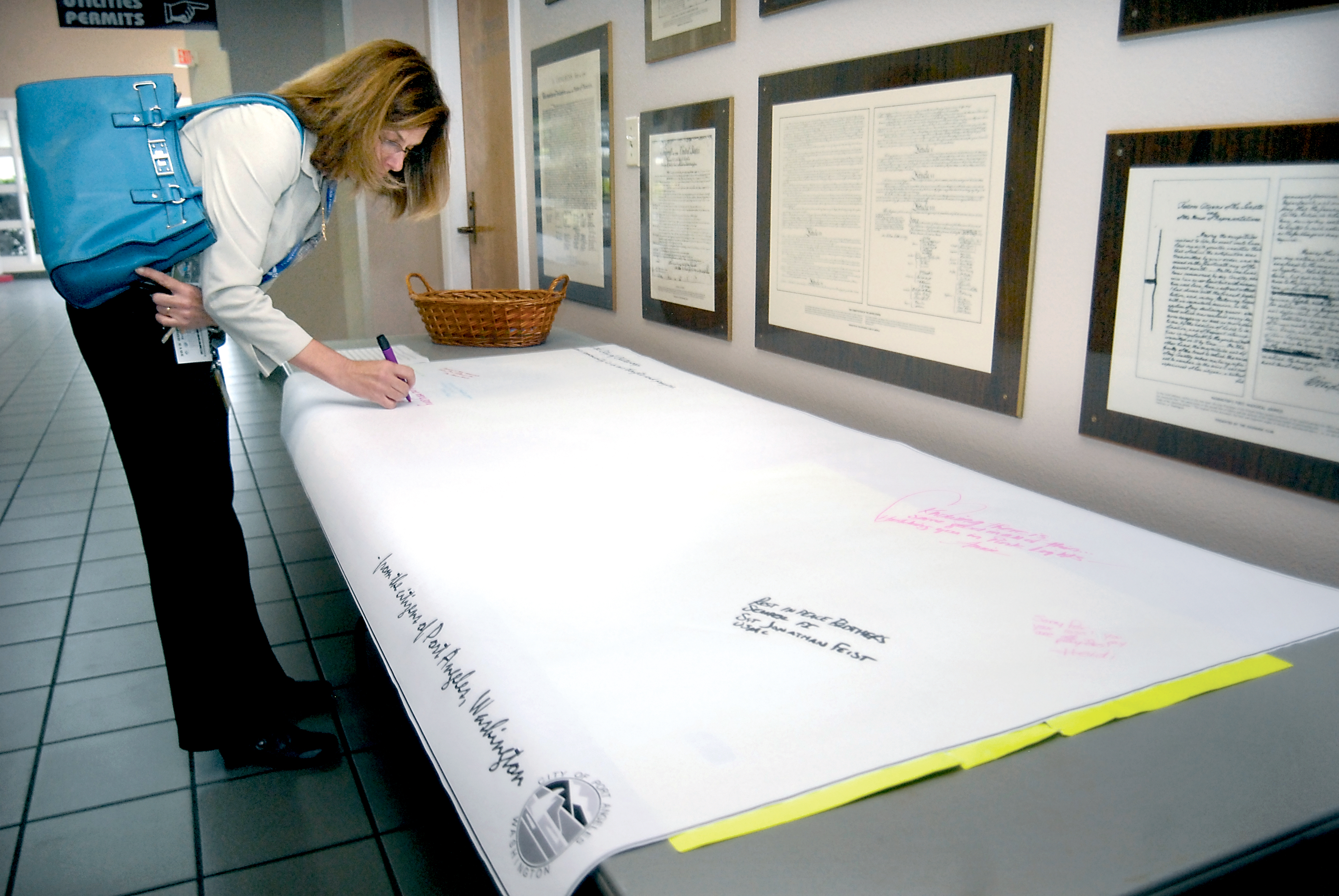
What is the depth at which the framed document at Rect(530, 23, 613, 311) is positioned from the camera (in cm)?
274

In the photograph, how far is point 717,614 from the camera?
0.92 meters

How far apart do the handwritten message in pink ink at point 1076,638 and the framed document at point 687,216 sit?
1.44 m

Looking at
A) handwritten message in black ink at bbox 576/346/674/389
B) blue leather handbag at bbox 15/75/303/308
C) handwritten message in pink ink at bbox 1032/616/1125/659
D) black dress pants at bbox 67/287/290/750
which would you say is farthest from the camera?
handwritten message in black ink at bbox 576/346/674/389

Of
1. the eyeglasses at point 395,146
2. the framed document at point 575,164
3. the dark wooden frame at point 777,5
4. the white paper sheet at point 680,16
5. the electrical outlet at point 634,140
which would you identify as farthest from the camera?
the framed document at point 575,164

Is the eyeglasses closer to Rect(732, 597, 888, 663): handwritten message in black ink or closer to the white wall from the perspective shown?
the white wall

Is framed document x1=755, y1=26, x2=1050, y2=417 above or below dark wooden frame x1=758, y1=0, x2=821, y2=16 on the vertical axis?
below

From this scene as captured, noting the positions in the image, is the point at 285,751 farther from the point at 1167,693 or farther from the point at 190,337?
the point at 1167,693

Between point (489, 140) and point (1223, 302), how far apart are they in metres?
3.01

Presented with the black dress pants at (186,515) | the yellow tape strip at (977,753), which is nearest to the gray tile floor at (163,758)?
the black dress pants at (186,515)

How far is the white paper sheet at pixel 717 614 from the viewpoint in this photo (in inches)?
27.6

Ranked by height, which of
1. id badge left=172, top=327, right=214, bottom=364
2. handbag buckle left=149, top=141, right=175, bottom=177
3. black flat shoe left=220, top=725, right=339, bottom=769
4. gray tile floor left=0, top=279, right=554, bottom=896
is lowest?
gray tile floor left=0, top=279, right=554, bottom=896

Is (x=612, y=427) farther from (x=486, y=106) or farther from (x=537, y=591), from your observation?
(x=486, y=106)
